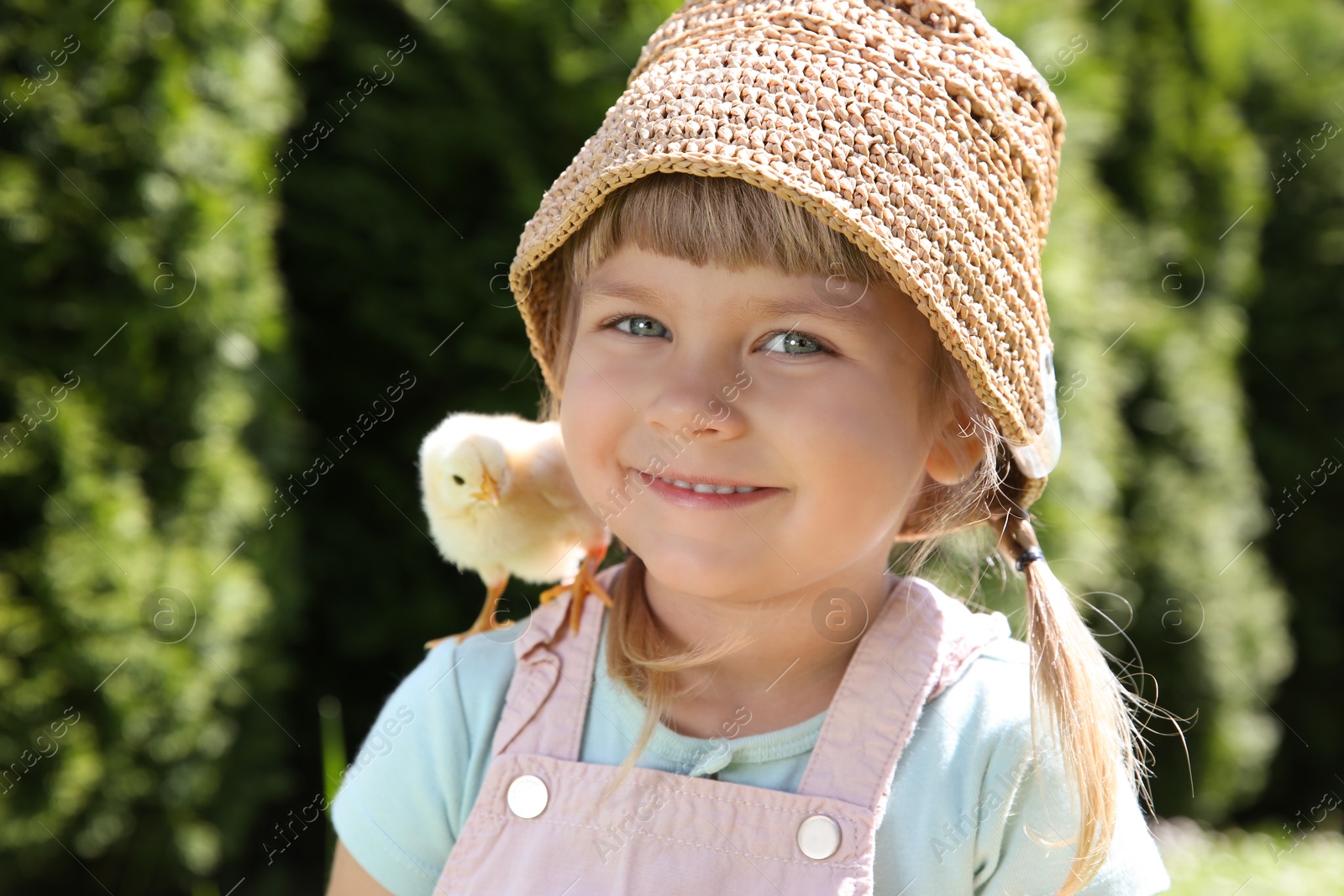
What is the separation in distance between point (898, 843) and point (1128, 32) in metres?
4.44

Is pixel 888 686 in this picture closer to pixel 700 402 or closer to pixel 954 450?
pixel 954 450

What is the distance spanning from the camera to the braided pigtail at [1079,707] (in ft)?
4.58

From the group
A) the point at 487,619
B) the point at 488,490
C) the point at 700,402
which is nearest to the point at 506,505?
the point at 488,490

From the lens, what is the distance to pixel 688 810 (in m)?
1.44

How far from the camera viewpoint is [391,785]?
5.01 feet

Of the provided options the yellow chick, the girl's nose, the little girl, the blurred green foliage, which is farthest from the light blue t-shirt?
the blurred green foliage

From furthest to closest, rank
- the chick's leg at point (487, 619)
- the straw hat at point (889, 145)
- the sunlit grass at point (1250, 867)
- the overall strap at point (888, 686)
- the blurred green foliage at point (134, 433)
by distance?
the sunlit grass at point (1250, 867), the blurred green foliage at point (134, 433), the chick's leg at point (487, 619), the overall strap at point (888, 686), the straw hat at point (889, 145)

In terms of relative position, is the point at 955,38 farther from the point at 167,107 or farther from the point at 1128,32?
the point at 1128,32

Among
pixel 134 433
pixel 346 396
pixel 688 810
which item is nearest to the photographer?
pixel 688 810

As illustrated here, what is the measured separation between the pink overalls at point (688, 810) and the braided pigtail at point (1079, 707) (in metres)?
0.12

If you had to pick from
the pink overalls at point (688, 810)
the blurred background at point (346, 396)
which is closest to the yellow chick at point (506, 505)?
the pink overalls at point (688, 810)

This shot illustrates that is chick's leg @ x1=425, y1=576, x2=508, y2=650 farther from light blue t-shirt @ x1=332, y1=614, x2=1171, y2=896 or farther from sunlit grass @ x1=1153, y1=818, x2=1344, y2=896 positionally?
sunlit grass @ x1=1153, y1=818, x2=1344, y2=896

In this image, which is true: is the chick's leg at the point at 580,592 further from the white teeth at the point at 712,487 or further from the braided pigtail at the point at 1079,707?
the braided pigtail at the point at 1079,707

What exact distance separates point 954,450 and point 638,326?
47 cm
